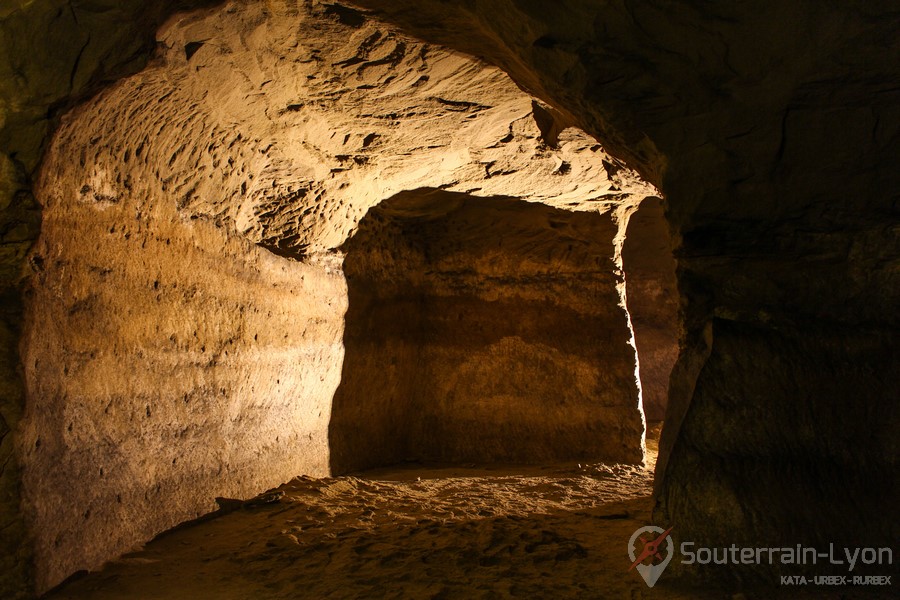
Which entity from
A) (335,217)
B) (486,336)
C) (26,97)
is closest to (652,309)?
(486,336)

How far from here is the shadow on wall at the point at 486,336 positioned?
507 centimetres

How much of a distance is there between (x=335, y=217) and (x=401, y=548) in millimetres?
2446

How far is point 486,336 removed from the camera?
5.51 meters

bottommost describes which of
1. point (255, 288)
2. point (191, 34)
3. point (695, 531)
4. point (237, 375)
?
point (695, 531)

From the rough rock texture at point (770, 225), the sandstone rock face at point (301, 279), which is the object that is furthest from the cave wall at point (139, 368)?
the rough rock texture at point (770, 225)

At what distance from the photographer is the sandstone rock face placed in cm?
255

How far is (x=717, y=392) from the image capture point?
213 centimetres

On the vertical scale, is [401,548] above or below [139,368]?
below

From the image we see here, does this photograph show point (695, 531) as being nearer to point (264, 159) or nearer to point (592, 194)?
point (264, 159)

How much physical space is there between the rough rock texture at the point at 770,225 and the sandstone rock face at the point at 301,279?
3.24 ft

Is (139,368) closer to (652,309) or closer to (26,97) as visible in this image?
(26,97)

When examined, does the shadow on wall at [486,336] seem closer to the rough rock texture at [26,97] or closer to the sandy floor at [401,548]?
the sandy floor at [401,548]

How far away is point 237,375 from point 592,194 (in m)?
2.96

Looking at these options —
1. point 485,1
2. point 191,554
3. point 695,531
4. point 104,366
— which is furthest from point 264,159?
point 695,531
